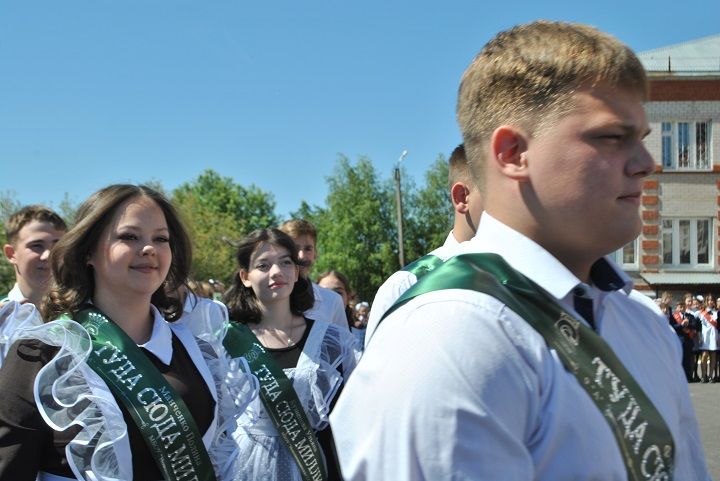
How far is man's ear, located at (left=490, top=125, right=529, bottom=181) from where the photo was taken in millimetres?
1465

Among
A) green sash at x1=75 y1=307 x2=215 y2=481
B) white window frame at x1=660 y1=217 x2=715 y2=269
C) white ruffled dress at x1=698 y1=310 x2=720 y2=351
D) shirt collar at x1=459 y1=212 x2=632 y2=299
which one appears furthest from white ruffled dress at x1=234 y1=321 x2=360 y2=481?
white window frame at x1=660 y1=217 x2=715 y2=269

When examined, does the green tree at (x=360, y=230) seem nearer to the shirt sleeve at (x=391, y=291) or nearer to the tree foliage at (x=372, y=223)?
the tree foliage at (x=372, y=223)

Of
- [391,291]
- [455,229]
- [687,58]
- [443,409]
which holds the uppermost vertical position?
[687,58]

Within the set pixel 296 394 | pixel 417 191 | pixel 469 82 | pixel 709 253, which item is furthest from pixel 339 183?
pixel 469 82

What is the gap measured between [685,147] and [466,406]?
1000 inches

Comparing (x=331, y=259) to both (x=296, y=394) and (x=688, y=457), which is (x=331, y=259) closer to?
(x=296, y=394)

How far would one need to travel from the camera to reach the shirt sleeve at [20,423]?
2375 mm

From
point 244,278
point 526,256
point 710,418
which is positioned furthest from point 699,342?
point 526,256

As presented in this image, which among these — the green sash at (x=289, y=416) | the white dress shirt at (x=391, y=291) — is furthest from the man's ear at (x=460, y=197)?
the green sash at (x=289, y=416)

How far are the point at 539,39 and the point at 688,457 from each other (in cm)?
85

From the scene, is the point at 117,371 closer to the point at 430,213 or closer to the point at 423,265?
the point at 423,265

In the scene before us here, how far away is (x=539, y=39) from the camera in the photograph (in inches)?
59.7

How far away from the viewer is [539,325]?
1.33 meters

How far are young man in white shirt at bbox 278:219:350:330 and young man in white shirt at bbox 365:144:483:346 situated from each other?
52.4 inches
